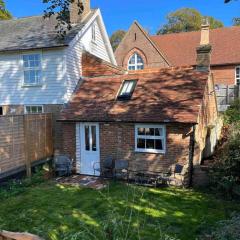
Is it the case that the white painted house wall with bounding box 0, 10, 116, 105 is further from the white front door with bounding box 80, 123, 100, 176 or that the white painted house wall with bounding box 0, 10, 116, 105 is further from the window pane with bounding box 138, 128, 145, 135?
the window pane with bounding box 138, 128, 145, 135

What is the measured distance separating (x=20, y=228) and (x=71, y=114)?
764cm

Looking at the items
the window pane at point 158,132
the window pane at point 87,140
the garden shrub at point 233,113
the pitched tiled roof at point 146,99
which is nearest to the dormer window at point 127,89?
the pitched tiled roof at point 146,99

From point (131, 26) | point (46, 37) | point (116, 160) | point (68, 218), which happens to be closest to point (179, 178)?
point (116, 160)

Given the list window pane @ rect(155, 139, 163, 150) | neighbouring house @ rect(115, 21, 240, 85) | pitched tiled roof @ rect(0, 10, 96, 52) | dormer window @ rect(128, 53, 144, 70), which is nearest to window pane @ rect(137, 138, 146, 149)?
window pane @ rect(155, 139, 163, 150)

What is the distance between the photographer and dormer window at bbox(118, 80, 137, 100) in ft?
49.5

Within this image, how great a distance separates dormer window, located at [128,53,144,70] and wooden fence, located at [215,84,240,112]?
12.5 m

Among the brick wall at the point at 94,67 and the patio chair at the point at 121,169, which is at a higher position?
the brick wall at the point at 94,67

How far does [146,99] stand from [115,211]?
667 centimetres

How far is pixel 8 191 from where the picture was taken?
1220 cm

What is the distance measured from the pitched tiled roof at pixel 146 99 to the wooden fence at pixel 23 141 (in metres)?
1.34

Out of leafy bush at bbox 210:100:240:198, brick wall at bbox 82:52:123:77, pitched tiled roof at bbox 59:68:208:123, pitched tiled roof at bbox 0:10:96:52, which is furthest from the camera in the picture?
brick wall at bbox 82:52:123:77

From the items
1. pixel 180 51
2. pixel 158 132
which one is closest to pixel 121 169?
pixel 158 132

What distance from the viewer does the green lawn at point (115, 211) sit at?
825 cm

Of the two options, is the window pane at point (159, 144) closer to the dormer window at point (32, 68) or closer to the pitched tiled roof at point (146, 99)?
the pitched tiled roof at point (146, 99)
